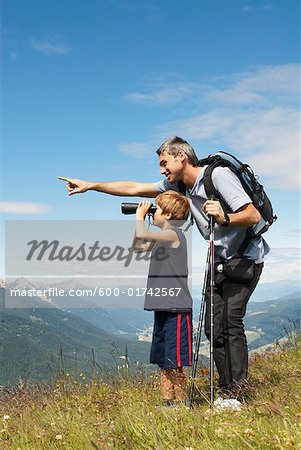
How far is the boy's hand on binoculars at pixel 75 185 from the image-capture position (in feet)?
23.0

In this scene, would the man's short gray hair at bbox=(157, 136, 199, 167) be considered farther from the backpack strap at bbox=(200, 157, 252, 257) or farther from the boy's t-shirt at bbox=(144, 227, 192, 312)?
the boy's t-shirt at bbox=(144, 227, 192, 312)

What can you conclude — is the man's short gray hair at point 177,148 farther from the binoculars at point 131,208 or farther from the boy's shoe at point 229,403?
the boy's shoe at point 229,403

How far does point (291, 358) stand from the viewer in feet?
26.9

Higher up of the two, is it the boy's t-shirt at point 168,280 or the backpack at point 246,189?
the backpack at point 246,189

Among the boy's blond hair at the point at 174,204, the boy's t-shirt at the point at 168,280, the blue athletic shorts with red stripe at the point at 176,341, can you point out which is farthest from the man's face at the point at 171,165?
the blue athletic shorts with red stripe at the point at 176,341

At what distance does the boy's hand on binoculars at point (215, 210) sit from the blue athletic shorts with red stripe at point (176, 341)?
1253 millimetres

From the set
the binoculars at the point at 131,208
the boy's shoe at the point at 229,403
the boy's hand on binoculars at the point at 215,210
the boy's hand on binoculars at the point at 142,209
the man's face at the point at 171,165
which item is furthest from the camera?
the binoculars at the point at 131,208

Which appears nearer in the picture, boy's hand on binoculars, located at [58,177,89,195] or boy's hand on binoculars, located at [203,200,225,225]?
boy's hand on binoculars, located at [203,200,225,225]

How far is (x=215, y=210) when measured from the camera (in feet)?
16.9

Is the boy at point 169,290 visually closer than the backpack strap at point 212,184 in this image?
No

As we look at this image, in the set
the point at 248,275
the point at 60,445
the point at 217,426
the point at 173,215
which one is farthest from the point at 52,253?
the point at 217,426

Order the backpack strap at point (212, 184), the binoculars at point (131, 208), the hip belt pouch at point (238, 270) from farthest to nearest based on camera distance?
the binoculars at point (131, 208) < the hip belt pouch at point (238, 270) < the backpack strap at point (212, 184)

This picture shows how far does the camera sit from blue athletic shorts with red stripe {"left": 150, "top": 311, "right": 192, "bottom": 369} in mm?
5766

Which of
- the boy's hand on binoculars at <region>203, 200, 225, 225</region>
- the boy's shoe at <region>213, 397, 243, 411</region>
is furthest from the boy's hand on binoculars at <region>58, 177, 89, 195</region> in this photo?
the boy's shoe at <region>213, 397, 243, 411</region>
